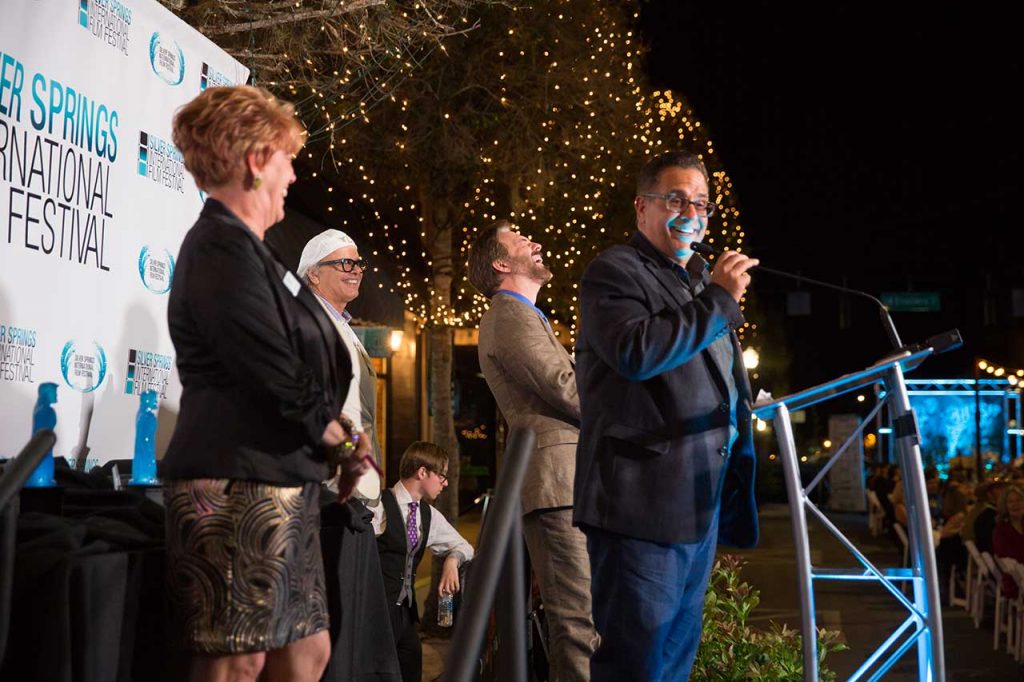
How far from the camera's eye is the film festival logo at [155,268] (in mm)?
5121

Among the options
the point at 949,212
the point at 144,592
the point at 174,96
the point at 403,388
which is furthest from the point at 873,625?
the point at 949,212

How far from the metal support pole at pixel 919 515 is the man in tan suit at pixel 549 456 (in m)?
1.47

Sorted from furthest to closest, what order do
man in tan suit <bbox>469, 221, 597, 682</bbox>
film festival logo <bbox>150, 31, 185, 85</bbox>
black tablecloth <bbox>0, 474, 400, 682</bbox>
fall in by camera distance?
film festival logo <bbox>150, 31, 185, 85</bbox>, man in tan suit <bbox>469, 221, 597, 682</bbox>, black tablecloth <bbox>0, 474, 400, 682</bbox>

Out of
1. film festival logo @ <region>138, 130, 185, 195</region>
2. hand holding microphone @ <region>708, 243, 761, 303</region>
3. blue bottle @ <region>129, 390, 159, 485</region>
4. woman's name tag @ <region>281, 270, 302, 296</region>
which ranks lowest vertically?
blue bottle @ <region>129, 390, 159, 485</region>

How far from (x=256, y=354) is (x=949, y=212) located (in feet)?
167

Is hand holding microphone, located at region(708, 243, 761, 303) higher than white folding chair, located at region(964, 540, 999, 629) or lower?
higher

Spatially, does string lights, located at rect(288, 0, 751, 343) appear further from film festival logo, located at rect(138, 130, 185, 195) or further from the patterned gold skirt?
the patterned gold skirt

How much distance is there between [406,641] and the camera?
242 inches

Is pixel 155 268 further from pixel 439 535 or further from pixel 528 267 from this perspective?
pixel 439 535

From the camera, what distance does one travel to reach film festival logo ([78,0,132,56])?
183 inches

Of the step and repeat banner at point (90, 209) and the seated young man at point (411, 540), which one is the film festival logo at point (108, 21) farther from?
the seated young man at point (411, 540)

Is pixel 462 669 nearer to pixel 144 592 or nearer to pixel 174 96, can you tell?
pixel 144 592

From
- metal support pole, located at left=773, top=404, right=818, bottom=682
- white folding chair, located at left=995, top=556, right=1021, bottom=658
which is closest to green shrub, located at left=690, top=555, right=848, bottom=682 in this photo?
metal support pole, located at left=773, top=404, right=818, bottom=682

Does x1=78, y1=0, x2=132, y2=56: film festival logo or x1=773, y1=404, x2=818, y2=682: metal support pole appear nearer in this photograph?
x1=773, y1=404, x2=818, y2=682: metal support pole
